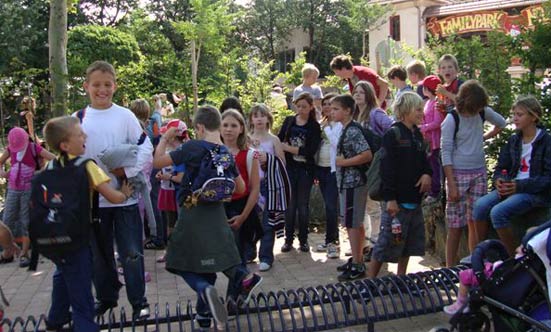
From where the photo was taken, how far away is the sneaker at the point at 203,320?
4.36m

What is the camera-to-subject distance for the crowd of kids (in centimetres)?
392

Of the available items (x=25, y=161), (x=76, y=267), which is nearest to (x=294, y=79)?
(x=25, y=161)

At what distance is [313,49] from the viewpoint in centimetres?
4912

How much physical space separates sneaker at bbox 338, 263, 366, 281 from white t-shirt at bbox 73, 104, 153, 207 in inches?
90.6

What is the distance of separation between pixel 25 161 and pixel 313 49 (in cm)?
4393

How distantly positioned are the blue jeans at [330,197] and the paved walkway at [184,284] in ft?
0.97

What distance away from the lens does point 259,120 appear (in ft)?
21.0

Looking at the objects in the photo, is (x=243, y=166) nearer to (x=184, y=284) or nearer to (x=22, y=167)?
(x=184, y=284)

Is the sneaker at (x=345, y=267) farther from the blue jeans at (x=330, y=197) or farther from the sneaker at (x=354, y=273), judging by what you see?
the blue jeans at (x=330, y=197)

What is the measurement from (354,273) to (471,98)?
1.98m

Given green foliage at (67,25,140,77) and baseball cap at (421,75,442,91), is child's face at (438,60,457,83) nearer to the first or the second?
baseball cap at (421,75,442,91)

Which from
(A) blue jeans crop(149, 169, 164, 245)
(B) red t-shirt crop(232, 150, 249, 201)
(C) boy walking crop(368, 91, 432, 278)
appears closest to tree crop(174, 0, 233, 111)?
(A) blue jeans crop(149, 169, 164, 245)

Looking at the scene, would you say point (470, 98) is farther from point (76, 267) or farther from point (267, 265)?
point (76, 267)

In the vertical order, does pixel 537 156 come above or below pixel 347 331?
above
